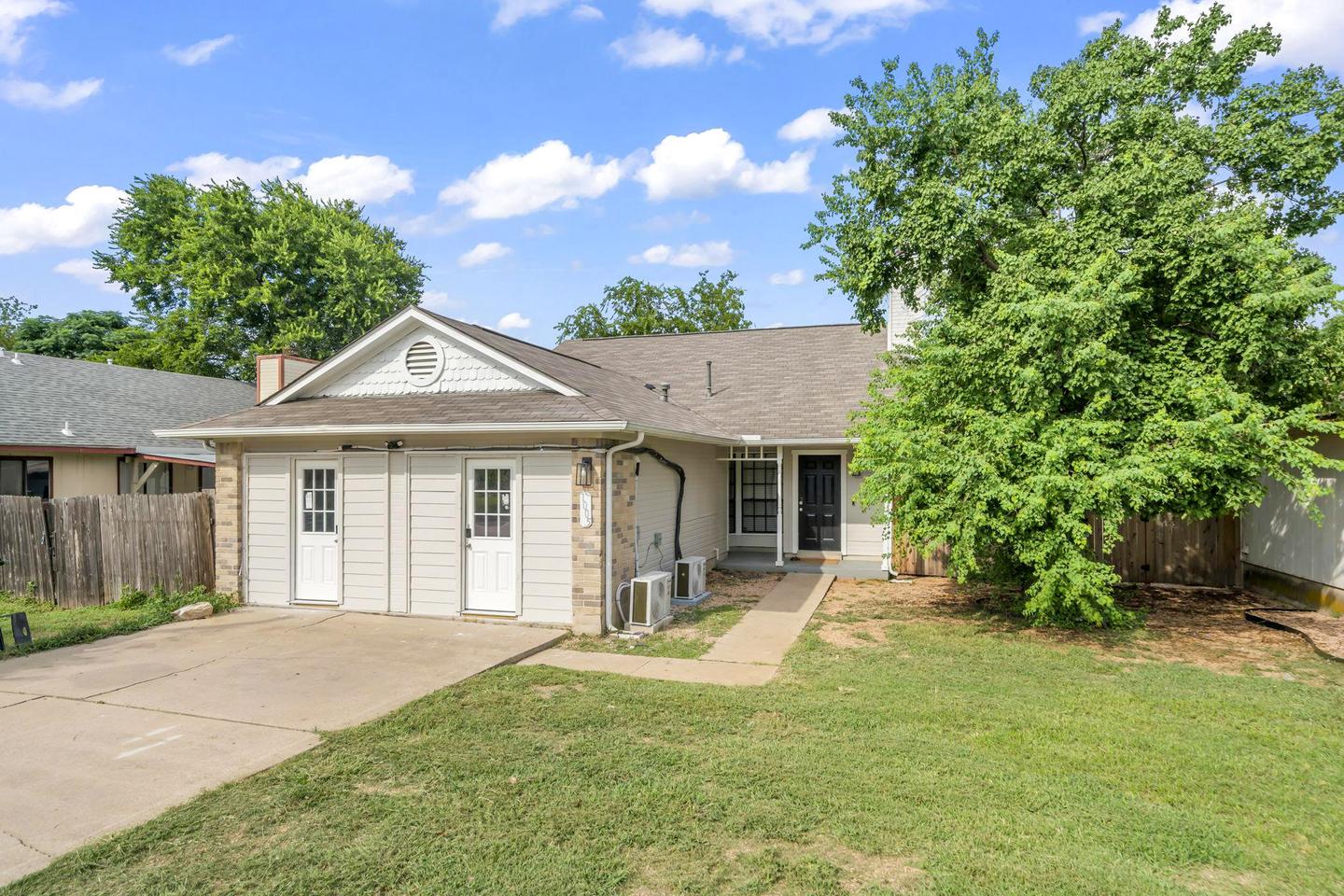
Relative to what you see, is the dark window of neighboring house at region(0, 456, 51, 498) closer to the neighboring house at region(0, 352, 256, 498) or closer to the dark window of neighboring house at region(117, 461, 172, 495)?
the neighboring house at region(0, 352, 256, 498)

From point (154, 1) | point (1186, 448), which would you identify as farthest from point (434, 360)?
point (1186, 448)

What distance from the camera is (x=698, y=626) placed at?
9289mm

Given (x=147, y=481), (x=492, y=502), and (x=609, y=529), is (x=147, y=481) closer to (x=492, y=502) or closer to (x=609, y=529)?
(x=492, y=502)

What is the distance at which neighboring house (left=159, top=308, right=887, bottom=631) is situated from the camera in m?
8.90

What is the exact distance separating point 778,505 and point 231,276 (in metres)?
27.6

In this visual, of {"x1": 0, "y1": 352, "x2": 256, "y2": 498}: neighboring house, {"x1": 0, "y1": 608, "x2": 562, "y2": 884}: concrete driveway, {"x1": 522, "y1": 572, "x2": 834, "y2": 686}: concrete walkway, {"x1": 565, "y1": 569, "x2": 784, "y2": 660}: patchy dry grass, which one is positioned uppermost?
{"x1": 0, "y1": 352, "x2": 256, "y2": 498}: neighboring house

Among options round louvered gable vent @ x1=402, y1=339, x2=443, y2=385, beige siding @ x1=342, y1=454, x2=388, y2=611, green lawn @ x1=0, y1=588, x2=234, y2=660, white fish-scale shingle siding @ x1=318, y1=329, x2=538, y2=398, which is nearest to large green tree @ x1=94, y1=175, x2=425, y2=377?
green lawn @ x1=0, y1=588, x2=234, y2=660

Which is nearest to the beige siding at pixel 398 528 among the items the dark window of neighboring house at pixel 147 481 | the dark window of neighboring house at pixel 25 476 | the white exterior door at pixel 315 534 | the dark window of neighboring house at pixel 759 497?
the white exterior door at pixel 315 534

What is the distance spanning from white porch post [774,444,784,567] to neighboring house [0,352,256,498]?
41.0 feet

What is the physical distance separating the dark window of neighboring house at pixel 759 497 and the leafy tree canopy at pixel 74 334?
117ft

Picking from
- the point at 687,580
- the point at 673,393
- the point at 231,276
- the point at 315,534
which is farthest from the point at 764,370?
the point at 231,276

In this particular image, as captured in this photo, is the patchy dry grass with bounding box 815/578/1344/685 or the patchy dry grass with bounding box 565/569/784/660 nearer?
the patchy dry grass with bounding box 815/578/1344/685

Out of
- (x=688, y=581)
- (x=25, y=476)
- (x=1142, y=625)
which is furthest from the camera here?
(x=25, y=476)

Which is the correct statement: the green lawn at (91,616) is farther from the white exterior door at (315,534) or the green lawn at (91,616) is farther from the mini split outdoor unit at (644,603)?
the mini split outdoor unit at (644,603)
